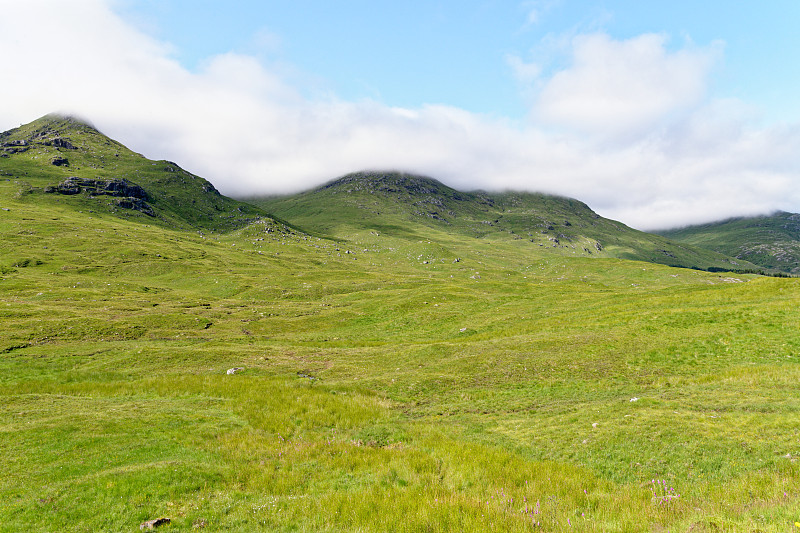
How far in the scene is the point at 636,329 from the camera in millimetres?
40250

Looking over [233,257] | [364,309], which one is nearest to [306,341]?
[364,309]

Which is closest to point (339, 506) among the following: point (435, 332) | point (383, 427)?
point (383, 427)

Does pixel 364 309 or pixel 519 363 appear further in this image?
pixel 364 309

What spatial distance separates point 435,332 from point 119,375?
4378cm

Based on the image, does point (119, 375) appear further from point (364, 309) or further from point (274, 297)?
point (274, 297)

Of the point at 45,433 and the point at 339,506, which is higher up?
the point at 339,506

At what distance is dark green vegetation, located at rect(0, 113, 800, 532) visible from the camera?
41.0 ft

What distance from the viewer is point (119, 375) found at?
132ft

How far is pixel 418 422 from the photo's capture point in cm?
2462

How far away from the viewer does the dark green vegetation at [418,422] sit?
492 inches

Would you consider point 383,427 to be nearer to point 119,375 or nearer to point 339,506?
point 339,506

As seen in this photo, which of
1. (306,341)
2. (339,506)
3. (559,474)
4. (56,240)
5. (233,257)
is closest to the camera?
(339,506)

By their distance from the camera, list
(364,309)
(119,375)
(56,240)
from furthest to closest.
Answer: (56,240) → (364,309) → (119,375)

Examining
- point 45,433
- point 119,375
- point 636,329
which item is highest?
point 636,329
